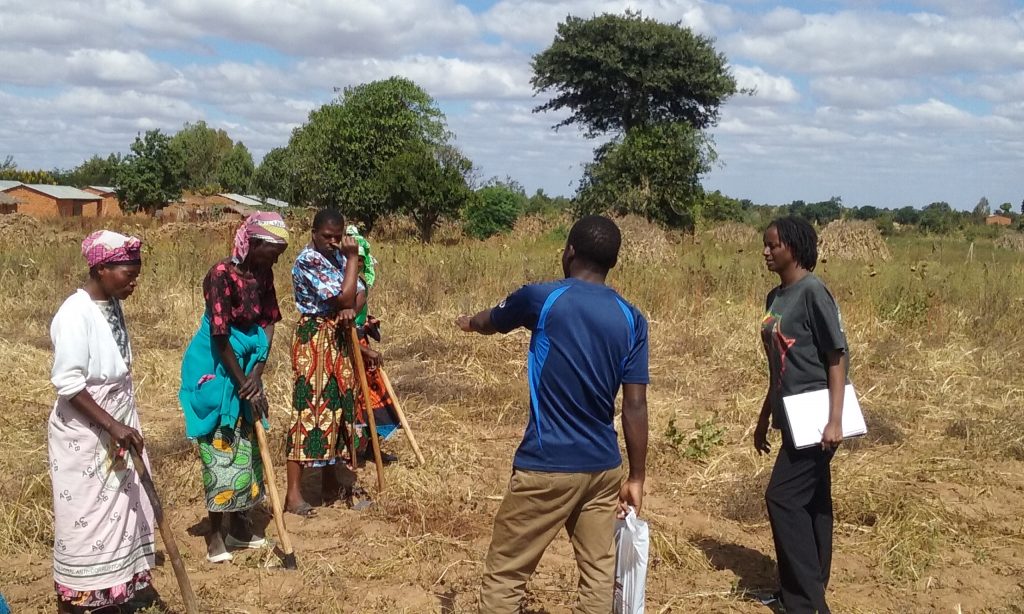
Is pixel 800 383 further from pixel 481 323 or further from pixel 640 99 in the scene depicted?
pixel 640 99

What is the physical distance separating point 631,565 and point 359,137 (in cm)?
2574

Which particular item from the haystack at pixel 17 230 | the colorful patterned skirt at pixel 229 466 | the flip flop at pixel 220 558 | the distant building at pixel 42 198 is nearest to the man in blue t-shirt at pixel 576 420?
the colorful patterned skirt at pixel 229 466

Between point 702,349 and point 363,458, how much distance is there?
3837 mm

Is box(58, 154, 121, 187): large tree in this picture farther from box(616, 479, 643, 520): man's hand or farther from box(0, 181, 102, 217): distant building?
box(616, 479, 643, 520): man's hand

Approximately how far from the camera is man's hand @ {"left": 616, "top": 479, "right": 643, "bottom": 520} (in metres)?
2.84

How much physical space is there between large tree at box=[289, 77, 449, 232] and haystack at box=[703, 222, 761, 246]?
1071cm

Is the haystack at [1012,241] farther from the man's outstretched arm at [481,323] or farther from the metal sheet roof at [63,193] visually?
the metal sheet roof at [63,193]

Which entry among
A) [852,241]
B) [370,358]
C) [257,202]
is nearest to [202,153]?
[257,202]

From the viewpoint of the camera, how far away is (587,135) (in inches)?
1123

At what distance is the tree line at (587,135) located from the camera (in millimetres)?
23000

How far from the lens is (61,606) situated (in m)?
3.22

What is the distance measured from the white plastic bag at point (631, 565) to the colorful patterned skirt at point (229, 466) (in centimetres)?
183

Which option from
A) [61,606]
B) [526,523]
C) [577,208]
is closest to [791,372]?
[526,523]

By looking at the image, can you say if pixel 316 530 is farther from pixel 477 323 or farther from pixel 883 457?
pixel 883 457
